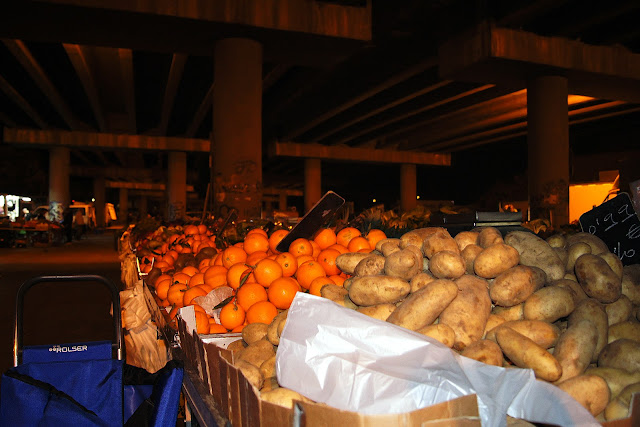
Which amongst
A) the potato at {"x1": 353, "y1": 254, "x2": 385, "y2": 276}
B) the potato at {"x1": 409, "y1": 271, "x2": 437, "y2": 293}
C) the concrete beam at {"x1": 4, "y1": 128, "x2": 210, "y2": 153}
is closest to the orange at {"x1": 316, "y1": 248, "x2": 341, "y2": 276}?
the potato at {"x1": 353, "y1": 254, "x2": 385, "y2": 276}

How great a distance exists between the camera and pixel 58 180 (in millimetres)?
27844

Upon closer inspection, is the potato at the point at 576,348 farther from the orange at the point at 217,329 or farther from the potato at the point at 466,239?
the orange at the point at 217,329

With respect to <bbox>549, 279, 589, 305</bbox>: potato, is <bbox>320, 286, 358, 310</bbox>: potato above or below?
below

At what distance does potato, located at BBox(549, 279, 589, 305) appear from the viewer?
1.75 metres

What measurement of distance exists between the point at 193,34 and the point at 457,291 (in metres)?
9.96

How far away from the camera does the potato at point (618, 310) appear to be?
1759 mm

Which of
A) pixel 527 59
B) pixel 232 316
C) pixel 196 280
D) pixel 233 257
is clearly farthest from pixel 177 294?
pixel 527 59

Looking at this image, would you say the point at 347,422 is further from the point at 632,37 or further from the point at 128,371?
the point at 632,37

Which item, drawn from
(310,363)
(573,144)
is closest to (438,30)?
(310,363)

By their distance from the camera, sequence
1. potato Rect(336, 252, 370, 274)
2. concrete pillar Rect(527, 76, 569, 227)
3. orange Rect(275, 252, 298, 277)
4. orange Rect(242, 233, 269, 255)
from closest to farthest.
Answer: potato Rect(336, 252, 370, 274) < orange Rect(275, 252, 298, 277) < orange Rect(242, 233, 269, 255) < concrete pillar Rect(527, 76, 569, 227)

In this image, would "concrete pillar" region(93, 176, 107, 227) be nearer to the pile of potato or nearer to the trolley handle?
the trolley handle

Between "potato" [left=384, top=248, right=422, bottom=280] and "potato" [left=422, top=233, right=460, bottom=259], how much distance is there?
0.10m

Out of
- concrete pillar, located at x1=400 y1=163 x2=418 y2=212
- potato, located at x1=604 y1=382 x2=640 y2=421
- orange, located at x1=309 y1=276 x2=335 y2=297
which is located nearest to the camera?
potato, located at x1=604 y1=382 x2=640 y2=421

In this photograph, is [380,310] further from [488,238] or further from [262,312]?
[262,312]
